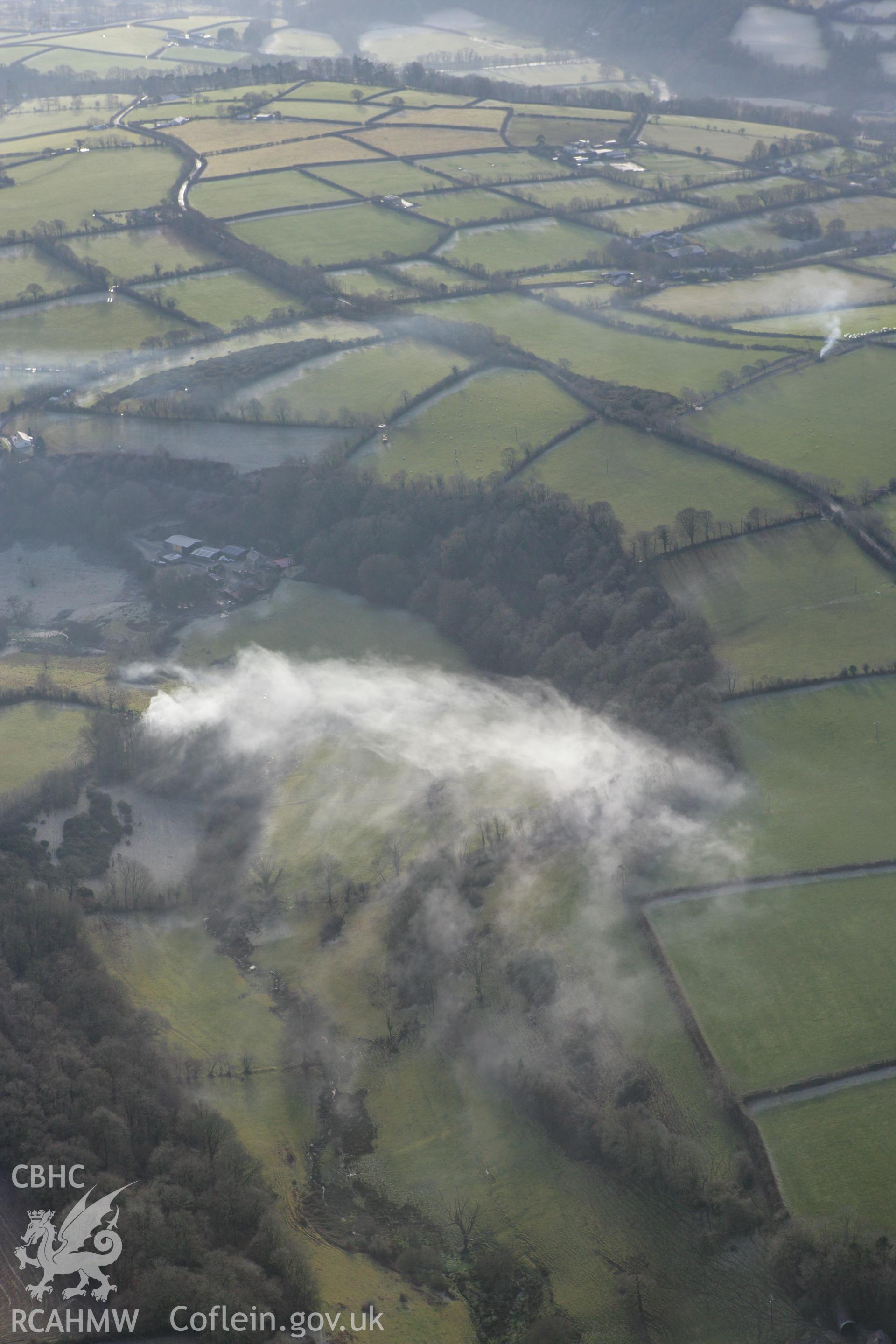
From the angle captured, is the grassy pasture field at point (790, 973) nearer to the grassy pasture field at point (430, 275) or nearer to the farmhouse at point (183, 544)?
the farmhouse at point (183, 544)

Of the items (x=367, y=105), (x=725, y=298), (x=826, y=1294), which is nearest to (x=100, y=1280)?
(x=826, y=1294)

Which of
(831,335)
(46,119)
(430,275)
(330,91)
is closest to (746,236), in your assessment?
(831,335)

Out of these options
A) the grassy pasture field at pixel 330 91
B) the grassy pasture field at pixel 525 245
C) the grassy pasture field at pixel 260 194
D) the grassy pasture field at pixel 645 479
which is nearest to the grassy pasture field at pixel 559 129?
the grassy pasture field at pixel 330 91

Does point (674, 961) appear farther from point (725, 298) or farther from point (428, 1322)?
point (725, 298)

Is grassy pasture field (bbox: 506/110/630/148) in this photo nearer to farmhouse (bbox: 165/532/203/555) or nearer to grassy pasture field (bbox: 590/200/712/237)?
grassy pasture field (bbox: 590/200/712/237)

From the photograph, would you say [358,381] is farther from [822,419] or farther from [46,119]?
[46,119]
